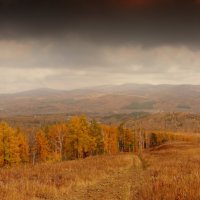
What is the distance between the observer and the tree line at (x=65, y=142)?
7406cm

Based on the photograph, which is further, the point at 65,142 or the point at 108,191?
the point at 65,142

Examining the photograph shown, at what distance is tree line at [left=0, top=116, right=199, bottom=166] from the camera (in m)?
74.1

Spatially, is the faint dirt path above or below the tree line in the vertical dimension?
above

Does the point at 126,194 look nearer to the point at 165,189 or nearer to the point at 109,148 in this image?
the point at 165,189

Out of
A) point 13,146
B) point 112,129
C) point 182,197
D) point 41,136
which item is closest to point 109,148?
point 112,129

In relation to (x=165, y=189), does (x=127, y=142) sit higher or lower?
lower

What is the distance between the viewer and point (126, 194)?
1809 cm

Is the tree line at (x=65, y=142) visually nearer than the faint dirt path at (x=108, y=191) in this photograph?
No

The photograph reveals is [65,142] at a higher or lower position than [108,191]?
lower

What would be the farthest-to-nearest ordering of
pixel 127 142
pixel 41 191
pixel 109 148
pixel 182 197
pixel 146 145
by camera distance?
pixel 146 145, pixel 127 142, pixel 109 148, pixel 41 191, pixel 182 197

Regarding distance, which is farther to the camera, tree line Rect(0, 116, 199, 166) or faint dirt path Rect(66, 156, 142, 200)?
tree line Rect(0, 116, 199, 166)

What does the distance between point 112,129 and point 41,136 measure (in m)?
30.9

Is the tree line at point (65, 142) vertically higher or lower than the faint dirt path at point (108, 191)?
lower

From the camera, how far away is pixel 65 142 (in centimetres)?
8694
